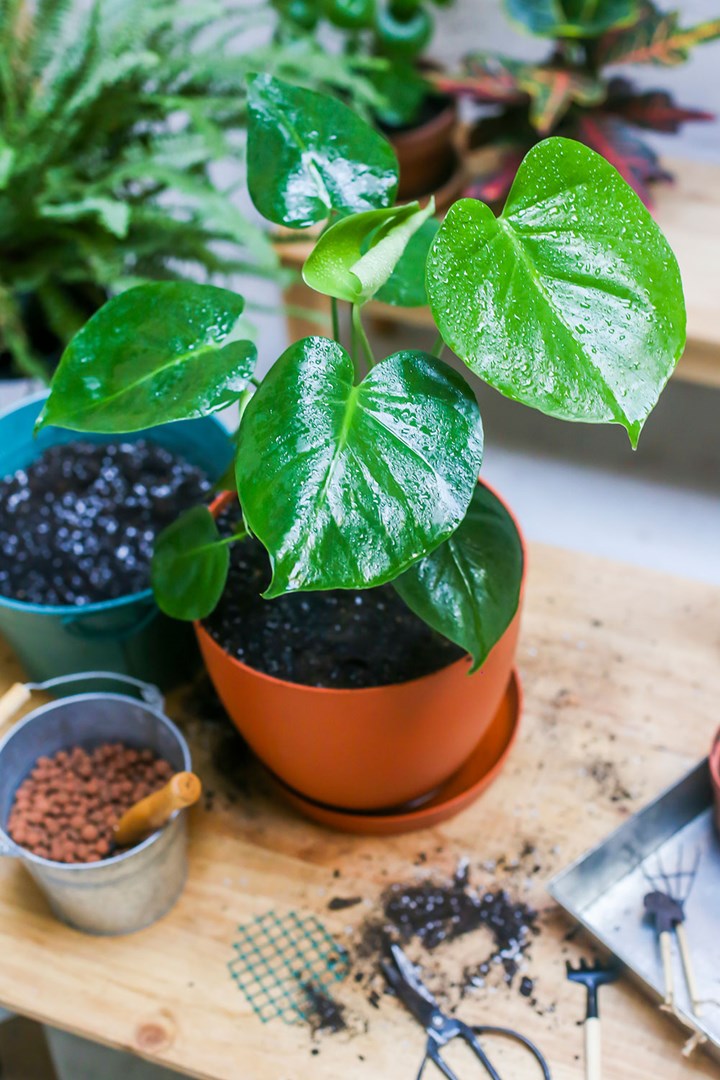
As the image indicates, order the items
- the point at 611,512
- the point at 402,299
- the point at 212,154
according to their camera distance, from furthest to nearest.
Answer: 1. the point at 611,512
2. the point at 212,154
3. the point at 402,299

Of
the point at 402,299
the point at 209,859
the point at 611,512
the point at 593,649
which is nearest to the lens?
the point at 402,299

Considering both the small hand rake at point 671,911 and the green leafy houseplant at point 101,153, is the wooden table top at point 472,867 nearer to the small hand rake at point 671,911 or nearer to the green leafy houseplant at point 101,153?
the small hand rake at point 671,911

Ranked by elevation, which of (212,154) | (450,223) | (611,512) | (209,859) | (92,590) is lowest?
(611,512)

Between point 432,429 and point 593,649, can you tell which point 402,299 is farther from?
point 593,649

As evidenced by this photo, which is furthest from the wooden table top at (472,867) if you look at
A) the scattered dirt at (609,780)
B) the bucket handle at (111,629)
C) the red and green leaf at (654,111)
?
the red and green leaf at (654,111)

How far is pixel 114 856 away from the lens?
817mm

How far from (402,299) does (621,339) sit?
0.72 ft

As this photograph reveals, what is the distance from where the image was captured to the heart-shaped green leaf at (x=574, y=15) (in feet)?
4.42

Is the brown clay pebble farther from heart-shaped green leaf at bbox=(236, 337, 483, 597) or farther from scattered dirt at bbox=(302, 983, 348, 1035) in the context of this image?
heart-shaped green leaf at bbox=(236, 337, 483, 597)

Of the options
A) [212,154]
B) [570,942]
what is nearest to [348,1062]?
[570,942]

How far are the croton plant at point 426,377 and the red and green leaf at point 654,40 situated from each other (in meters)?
0.86

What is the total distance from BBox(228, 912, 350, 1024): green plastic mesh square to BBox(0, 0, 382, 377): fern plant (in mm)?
684

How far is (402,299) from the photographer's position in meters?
0.75

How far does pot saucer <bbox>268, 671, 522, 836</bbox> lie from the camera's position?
88 cm
